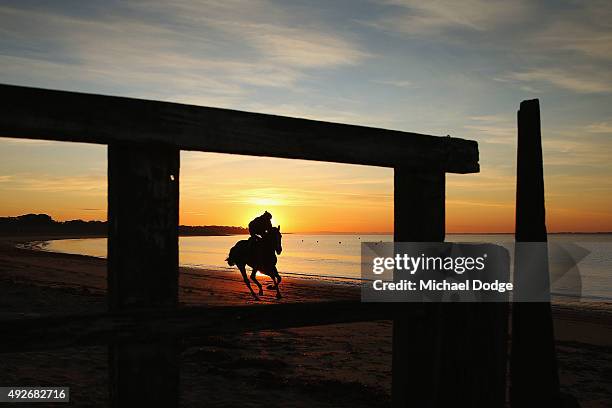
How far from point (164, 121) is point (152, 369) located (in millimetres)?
1007

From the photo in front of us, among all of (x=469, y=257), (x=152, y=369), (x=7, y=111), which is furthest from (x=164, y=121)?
(x=469, y=257)

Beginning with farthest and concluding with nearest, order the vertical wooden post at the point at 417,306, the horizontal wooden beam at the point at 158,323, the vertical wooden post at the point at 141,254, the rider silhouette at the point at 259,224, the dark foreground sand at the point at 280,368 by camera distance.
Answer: the dark foreground sand at the point at 280,368, the rider silhouette at the point at 259,224, the vertical wooden post at the point at 417,306, the vertical wooden post at the point at 141,254, the horizontal wooden beam at the point at 158,323

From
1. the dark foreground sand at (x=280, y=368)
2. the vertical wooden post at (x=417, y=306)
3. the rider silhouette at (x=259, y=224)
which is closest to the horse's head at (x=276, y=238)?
the dark foreground sand at (x=280, y=368)

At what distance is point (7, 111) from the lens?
2.03m

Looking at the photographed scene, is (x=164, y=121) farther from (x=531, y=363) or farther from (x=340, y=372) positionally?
(x=340, y=372)

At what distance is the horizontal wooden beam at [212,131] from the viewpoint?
2080 millimetres

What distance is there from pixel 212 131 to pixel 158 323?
820 mm

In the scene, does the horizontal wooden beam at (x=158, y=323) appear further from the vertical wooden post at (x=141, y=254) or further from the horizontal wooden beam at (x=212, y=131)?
the horizontal wooden beam at (x=212, y=131)

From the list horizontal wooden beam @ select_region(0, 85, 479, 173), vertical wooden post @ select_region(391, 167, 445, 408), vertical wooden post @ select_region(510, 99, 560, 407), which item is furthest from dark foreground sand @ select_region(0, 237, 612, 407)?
horizontal wooden beam @ select_region(0, 85, 479, 173)

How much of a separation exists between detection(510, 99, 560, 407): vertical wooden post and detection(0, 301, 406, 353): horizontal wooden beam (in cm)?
75

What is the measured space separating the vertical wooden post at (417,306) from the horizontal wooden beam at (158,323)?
1.03 feet

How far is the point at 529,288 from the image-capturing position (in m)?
2.85

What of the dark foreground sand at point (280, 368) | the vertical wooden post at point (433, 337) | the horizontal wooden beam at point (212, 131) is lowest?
the dark foreground sand at point (280, 368)

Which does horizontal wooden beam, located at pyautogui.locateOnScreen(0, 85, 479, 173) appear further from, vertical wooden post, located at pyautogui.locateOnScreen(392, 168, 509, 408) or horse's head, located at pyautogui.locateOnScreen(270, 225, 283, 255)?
horse's head, located at pyautogui.locateOnScreen(270, 225, 283, 255)
